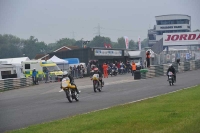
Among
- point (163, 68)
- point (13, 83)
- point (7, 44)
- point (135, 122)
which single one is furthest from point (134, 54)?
point (135, 122)

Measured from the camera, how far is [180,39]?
7356 cm

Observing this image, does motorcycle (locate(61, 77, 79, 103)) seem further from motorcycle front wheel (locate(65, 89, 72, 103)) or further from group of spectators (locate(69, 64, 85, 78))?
group of spectators (locate(69, 64, 85, 78))

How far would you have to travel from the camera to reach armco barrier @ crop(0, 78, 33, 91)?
3459 cm

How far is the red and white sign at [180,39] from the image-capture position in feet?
236

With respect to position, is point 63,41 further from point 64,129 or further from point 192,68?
point 64,129

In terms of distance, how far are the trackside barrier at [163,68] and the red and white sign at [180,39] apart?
Answer: 1997 cm

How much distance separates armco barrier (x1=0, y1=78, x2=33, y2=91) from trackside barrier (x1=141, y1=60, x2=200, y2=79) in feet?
34.2

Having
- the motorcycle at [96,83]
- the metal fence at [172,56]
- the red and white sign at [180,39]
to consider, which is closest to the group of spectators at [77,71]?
the metal fence at [172,56]

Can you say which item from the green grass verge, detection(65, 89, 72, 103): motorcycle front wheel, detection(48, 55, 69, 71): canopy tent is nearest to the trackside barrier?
detection(48, 55, 69, 71): canopy tent

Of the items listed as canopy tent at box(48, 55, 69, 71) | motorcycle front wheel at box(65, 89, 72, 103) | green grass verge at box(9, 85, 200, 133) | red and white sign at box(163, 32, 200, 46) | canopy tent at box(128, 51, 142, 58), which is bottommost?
green grass verge at box(9, 85, 200, 133)

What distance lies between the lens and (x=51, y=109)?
53.8 ft

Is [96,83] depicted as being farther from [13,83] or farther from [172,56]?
[172,56]

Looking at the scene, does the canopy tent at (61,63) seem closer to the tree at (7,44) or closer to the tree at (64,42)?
the tree at (7,44)

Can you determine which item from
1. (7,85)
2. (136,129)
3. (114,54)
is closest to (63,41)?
(114,54)
